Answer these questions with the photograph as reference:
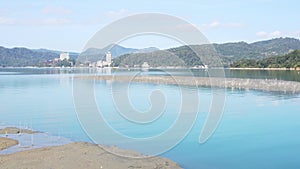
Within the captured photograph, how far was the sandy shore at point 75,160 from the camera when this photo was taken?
1032cm

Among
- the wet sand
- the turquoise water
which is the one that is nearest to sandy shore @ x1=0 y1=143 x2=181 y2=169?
the turquoise water

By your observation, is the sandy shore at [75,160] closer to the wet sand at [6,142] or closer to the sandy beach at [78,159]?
the sandy beach at [78,159]

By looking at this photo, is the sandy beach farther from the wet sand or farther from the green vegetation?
the green vegetation

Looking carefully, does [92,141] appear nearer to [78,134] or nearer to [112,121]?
[78,134]

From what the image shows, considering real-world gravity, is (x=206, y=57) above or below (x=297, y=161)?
above

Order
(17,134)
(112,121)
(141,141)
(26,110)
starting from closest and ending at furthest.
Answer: (141,141)
(17,134)
(112,121)
(26,110)

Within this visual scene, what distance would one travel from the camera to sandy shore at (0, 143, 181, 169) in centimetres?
1032

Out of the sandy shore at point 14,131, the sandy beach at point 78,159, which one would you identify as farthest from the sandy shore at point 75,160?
the sandy shore at point 14,131

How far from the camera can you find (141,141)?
14117 millimetres

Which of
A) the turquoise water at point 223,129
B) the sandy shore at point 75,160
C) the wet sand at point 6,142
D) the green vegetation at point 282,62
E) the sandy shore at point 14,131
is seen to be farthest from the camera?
the green vegetation at point 282,62

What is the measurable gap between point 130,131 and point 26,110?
31.6 feet

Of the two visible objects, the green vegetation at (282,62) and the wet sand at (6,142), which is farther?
the green vegetation at (282,62)

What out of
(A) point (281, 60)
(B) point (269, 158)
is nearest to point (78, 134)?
(B) point (269, 158)

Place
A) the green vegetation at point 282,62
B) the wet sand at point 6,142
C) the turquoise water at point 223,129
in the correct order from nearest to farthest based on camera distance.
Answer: the turquoise water at point 223,129 < the wet sand at point 6,142 < the green vegetation at point 282,62
